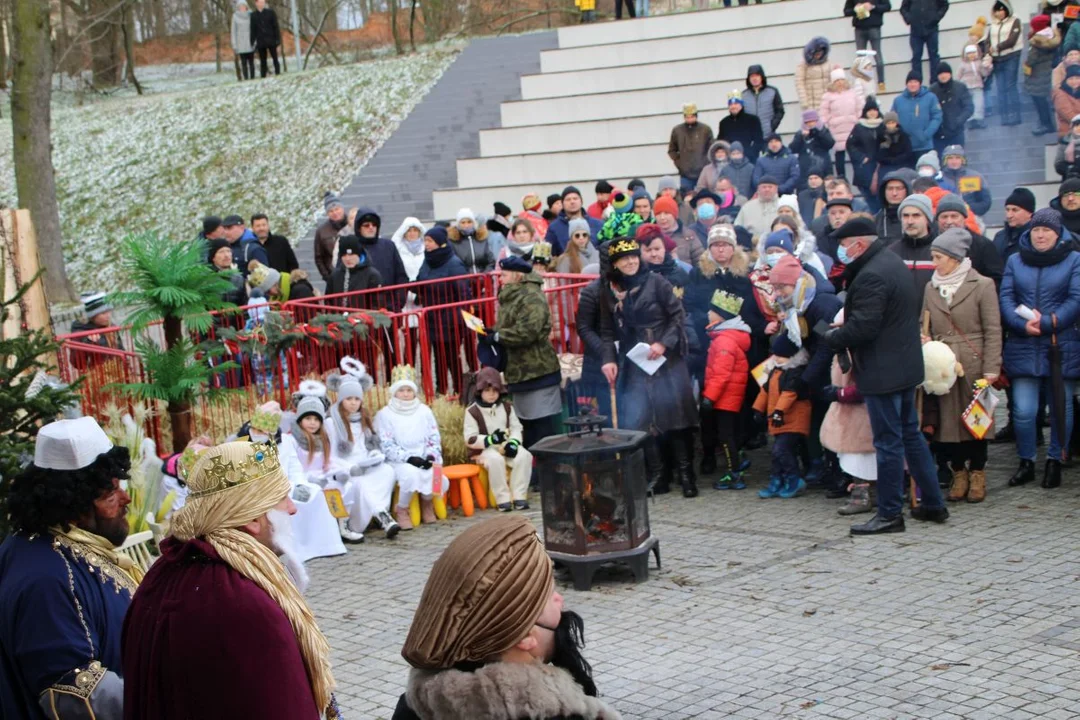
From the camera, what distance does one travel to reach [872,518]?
9039mm

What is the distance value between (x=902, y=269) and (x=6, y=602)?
20.0ft

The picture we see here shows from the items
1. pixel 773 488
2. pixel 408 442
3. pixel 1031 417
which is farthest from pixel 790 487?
pixel 408 442

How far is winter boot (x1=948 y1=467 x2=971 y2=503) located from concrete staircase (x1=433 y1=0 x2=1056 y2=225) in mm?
11171

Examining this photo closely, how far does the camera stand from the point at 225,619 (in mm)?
3449

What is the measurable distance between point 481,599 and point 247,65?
27.4 m

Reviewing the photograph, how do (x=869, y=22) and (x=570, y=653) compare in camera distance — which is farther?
(x=869, y=22)

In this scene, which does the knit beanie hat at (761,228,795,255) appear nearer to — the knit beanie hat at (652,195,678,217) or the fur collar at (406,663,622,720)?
the knit beanie hat at (652,195,678,217)

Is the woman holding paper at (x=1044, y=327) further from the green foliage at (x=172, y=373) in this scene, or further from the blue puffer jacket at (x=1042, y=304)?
the green foliage at (x=172, y=373)

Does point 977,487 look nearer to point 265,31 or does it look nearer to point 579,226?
point 579,226

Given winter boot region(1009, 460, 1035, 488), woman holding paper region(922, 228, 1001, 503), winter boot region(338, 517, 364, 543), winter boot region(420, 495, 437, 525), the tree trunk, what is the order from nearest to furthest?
woman holding paper region(922, 228, 1001, 503) → winter boot region(1009, 460, 1035, 488) → winter boot region(338, 517, 364, 543) → winter boot region(420, 495, 437, 525) → the tree trunk

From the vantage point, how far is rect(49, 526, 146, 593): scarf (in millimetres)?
4176

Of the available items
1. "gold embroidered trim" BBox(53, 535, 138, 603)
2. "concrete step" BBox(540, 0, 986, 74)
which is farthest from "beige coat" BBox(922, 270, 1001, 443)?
"concrete step" BBox(540, 0, 986, 74)

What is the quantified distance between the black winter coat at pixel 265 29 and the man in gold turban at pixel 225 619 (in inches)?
1003

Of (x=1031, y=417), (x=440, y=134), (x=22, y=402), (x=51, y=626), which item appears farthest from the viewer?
(x=440, y=134)
